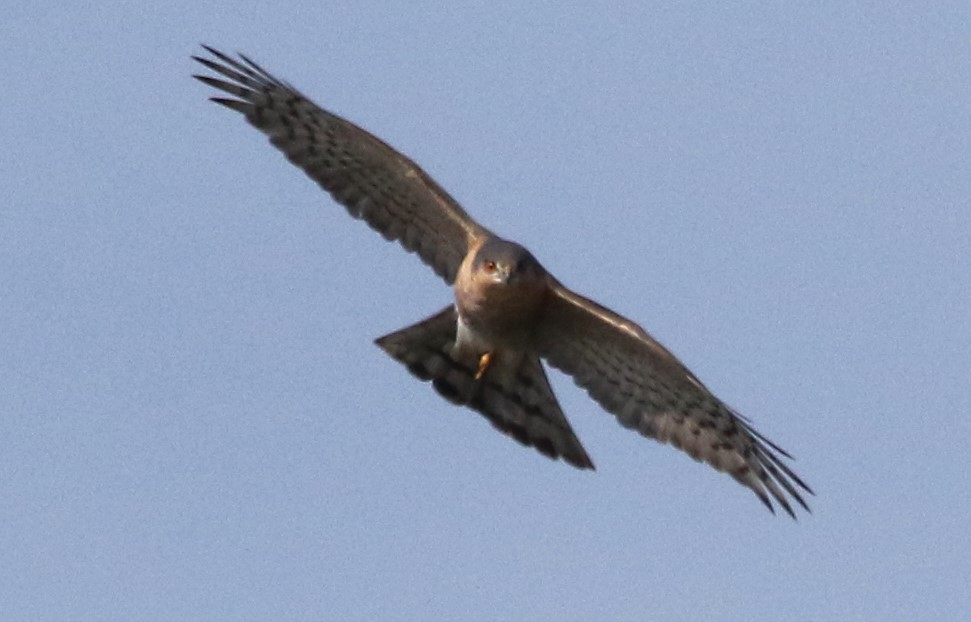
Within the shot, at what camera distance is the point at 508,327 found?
574 inches

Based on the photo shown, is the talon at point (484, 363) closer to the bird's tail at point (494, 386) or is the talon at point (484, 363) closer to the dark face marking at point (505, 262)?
the bird's tail at point (494, 386)

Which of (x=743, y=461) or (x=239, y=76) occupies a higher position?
(x=239, y=76)

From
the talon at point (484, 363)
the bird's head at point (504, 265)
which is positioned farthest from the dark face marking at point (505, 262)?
the talon at point (484, 363)

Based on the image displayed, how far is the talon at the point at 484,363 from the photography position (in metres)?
14.9

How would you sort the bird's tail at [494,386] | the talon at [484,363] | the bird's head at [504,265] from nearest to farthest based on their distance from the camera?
1. the bird's head at [504,265]
2. the talon at [484,363]
3. the bird's tail at [494,386]

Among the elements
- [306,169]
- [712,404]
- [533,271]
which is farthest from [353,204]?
[712,404]

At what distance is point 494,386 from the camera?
49.4 ft

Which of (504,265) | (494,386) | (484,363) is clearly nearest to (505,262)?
(504,265)

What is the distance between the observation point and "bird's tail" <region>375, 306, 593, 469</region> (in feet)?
49.1

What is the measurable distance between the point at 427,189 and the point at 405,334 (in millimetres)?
1007

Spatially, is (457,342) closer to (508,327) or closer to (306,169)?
(508,327)

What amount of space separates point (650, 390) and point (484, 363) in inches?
40.9

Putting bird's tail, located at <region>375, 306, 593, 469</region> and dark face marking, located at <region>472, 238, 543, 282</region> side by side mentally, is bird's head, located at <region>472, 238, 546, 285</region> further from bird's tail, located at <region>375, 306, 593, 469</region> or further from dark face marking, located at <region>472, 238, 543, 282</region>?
bird's tail, located at <region>375, 306, 593, 469</region>

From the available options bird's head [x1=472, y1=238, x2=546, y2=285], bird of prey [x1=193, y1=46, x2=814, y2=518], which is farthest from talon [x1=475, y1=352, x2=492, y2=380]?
bird's head [x1=472, y1=238, x2=546, y2=285]
